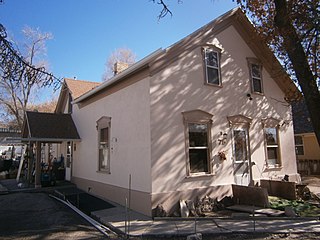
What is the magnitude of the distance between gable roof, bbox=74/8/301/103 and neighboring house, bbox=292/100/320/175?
6.92 meters

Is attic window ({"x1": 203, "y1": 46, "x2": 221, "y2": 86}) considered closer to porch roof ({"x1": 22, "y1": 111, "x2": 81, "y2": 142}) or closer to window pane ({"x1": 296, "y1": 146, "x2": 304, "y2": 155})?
porch roof ({"x1": 22, "y1": 111, "x2": 81, "y2": 142})

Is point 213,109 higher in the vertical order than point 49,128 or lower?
higher

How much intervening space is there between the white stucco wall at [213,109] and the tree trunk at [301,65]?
A: 3749mm

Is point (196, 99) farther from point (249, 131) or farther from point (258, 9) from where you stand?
point (258, 9)

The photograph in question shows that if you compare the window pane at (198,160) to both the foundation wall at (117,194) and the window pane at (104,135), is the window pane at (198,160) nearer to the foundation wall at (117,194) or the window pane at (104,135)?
the foundation wall at (117,194)

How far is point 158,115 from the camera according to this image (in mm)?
8508

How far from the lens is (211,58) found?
34.0 ft

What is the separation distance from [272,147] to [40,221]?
9927 mm

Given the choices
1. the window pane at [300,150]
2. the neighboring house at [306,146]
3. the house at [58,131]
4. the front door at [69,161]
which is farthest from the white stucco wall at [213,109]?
the front door at [69,161]

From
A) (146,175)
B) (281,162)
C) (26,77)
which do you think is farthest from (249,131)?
(26,77)

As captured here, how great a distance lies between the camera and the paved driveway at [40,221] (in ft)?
21.9

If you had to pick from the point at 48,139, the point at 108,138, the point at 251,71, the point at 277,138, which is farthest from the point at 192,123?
the point at 48,139

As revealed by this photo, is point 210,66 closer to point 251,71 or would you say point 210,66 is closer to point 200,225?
point 251,71

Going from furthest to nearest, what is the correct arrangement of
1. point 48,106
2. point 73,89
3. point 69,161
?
point 48,106
point 73,89
point 69,161
